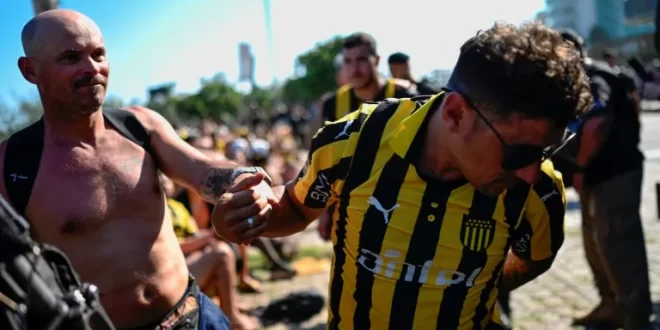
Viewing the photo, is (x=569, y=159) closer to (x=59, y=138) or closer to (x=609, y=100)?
(x=609, y=100)

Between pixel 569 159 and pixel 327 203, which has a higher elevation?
pixel 327 203

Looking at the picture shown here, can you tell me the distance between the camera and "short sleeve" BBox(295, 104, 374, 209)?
2078 millimetres

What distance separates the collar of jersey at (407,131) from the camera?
2018 millimetres

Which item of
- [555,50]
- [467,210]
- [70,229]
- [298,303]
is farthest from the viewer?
[298,303]

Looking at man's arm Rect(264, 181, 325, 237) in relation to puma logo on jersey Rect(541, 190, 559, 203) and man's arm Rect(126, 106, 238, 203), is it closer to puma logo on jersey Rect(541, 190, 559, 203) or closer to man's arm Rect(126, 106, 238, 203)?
man's arm Rect(126, 106, 238, 203)

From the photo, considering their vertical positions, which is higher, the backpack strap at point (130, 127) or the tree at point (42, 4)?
the tree at point (42, 4)

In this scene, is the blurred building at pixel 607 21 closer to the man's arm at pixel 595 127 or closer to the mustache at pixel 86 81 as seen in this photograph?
the man's arm at pixel 595 127

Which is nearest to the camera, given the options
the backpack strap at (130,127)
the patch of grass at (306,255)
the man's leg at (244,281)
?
the backpack strap at (130,127)

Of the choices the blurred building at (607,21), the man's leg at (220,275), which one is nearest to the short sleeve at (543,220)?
the man's leg at (220,275)

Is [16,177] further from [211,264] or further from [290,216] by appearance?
[211,264]

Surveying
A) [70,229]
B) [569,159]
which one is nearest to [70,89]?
[70,229]

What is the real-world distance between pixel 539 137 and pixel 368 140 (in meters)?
0.56

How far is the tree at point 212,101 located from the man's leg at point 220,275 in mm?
70807

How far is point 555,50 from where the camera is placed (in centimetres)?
167
